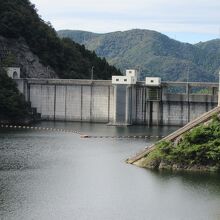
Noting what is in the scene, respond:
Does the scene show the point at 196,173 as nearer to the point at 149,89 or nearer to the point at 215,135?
the point at 215,135

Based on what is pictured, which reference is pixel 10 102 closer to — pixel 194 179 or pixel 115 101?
pixel 115 101

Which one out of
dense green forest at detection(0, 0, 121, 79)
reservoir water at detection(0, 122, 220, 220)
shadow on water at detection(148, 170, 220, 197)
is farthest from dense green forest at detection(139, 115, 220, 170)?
dense green forest at detection(0, 0, 121, 79)

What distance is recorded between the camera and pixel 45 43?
114 meters

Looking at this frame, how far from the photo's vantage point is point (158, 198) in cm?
4388

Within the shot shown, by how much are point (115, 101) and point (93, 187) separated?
46073 mm

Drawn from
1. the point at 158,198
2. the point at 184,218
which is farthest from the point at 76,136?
the point at 184,218

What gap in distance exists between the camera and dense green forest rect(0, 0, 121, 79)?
111500 mm

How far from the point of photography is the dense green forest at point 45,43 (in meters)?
112

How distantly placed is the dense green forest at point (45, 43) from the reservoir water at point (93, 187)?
4676 centimetres

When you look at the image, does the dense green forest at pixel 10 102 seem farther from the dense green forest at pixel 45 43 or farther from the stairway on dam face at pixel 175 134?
the stairway on dam face at pixel 175 134

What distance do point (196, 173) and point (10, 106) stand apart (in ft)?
147

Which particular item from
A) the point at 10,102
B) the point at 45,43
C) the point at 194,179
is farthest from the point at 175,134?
the point at 45,43

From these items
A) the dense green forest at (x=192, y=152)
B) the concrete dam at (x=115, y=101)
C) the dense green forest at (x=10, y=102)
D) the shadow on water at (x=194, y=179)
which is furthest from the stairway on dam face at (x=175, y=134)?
the dense green forest at (x=10, y=102)

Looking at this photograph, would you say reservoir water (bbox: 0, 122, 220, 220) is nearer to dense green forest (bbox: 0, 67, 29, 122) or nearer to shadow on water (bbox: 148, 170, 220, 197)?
shadow on water (bbox: 148, 170, 220, 197)
